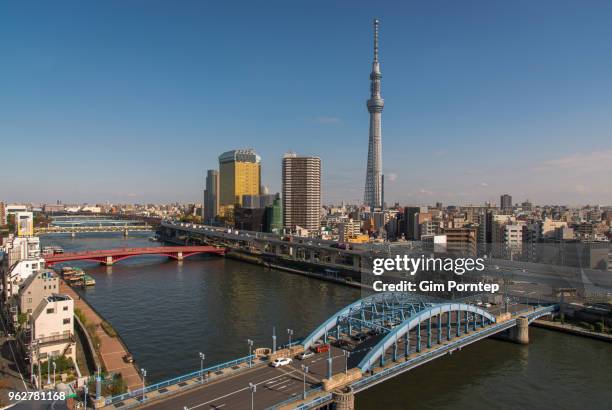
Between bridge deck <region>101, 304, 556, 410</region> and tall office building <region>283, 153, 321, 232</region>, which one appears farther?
tall office building <region>283, 153, 321, 232</region>

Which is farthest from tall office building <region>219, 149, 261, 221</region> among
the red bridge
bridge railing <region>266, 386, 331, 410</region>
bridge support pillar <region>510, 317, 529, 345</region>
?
bridge railing <region>266, 386, 331, 410</region>

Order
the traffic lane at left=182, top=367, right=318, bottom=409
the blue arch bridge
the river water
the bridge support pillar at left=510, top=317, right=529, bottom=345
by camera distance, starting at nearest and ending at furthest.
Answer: the traffic lane at left=182, top=367, right=318, bottom=409 → the blue arch bridge → the river water → the bridge support pillar at left=510, top=317, right=529, bottom=345

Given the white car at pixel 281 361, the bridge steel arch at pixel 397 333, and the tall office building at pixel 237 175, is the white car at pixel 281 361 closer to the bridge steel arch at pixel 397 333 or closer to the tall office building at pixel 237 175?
the bridge steel arch at pixel 397 333

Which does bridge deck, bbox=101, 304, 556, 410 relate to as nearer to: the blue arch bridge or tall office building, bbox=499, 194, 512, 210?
the blue arch bridge

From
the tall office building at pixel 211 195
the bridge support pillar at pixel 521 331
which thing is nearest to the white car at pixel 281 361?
the bridge support pillar at pixel 521 331

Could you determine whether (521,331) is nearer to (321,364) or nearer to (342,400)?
(321,364)

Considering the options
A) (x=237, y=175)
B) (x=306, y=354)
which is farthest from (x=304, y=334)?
(x=237, y=175)

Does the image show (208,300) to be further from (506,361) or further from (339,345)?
(506,361)

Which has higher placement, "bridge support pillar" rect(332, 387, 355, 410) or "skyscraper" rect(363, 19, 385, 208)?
"skyscraper" rect(363, 19, 385, 208)
